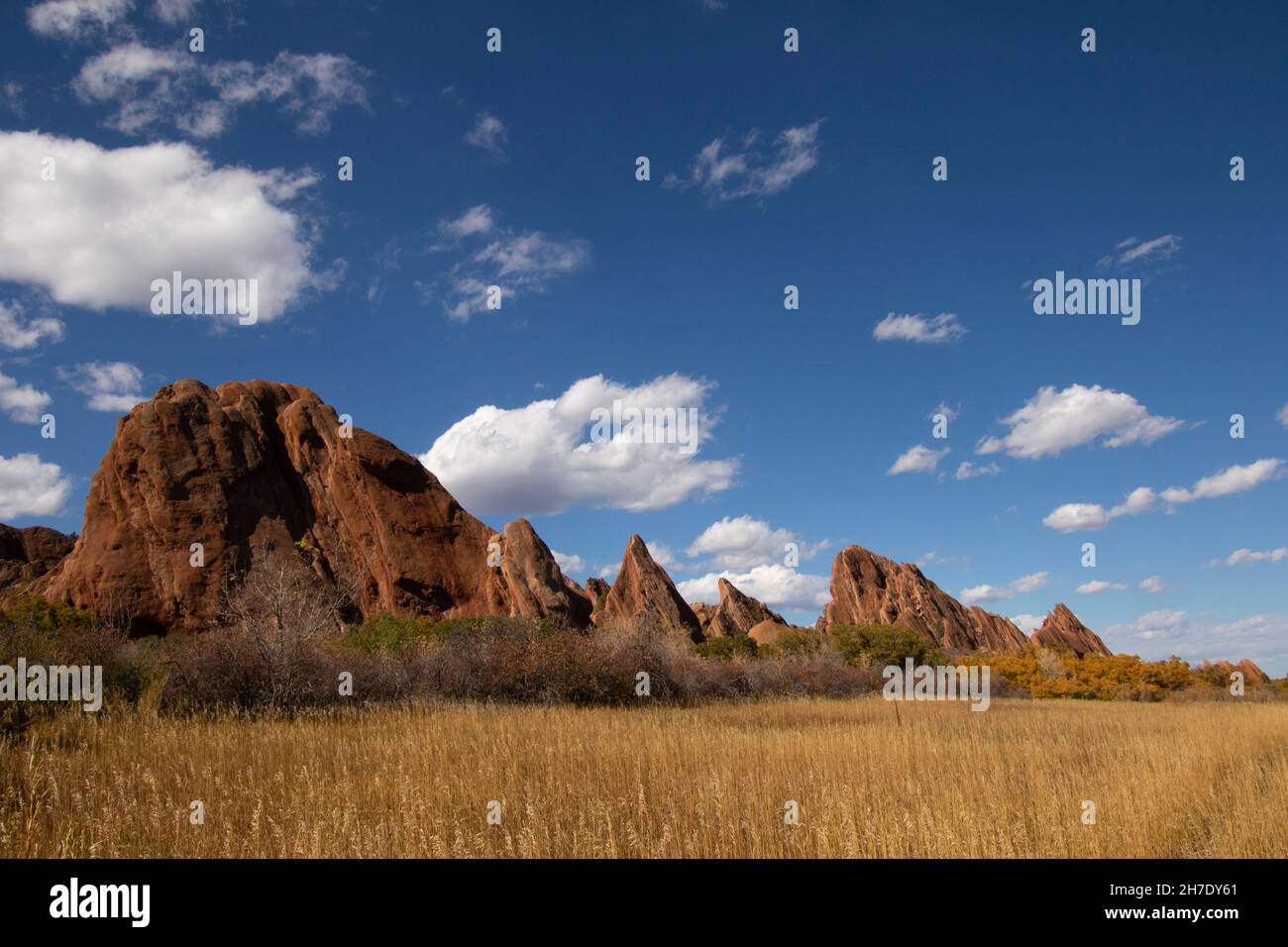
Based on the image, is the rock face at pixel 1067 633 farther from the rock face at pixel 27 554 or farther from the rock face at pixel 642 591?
the rock face at pixel 27 554

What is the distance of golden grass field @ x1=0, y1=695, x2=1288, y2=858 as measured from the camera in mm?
5574

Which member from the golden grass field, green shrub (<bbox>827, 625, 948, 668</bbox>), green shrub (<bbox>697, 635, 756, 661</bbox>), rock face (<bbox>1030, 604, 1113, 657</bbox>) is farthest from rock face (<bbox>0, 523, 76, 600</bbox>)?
rock face (<bbox>1030, 604, 1113, 657</bbox>)

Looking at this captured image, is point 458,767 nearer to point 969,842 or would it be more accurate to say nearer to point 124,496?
point 969,842

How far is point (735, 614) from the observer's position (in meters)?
104

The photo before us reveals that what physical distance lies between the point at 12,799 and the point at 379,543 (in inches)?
2674

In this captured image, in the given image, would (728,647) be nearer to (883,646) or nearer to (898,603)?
(883,646)

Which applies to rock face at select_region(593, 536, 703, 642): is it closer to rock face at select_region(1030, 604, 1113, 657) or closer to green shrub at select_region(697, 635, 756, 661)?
green shrub at select_region(697, 635, 756, 661)

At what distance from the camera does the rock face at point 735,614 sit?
100 meters

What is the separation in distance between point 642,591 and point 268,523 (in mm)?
38955

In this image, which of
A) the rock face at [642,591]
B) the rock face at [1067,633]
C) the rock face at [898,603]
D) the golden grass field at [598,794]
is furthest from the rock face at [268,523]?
the rock face at [1067,633]

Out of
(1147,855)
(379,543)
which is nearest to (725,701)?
(1147,855)

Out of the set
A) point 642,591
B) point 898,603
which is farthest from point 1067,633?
point 642,591

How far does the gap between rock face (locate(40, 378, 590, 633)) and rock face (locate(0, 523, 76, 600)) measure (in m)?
15.6
